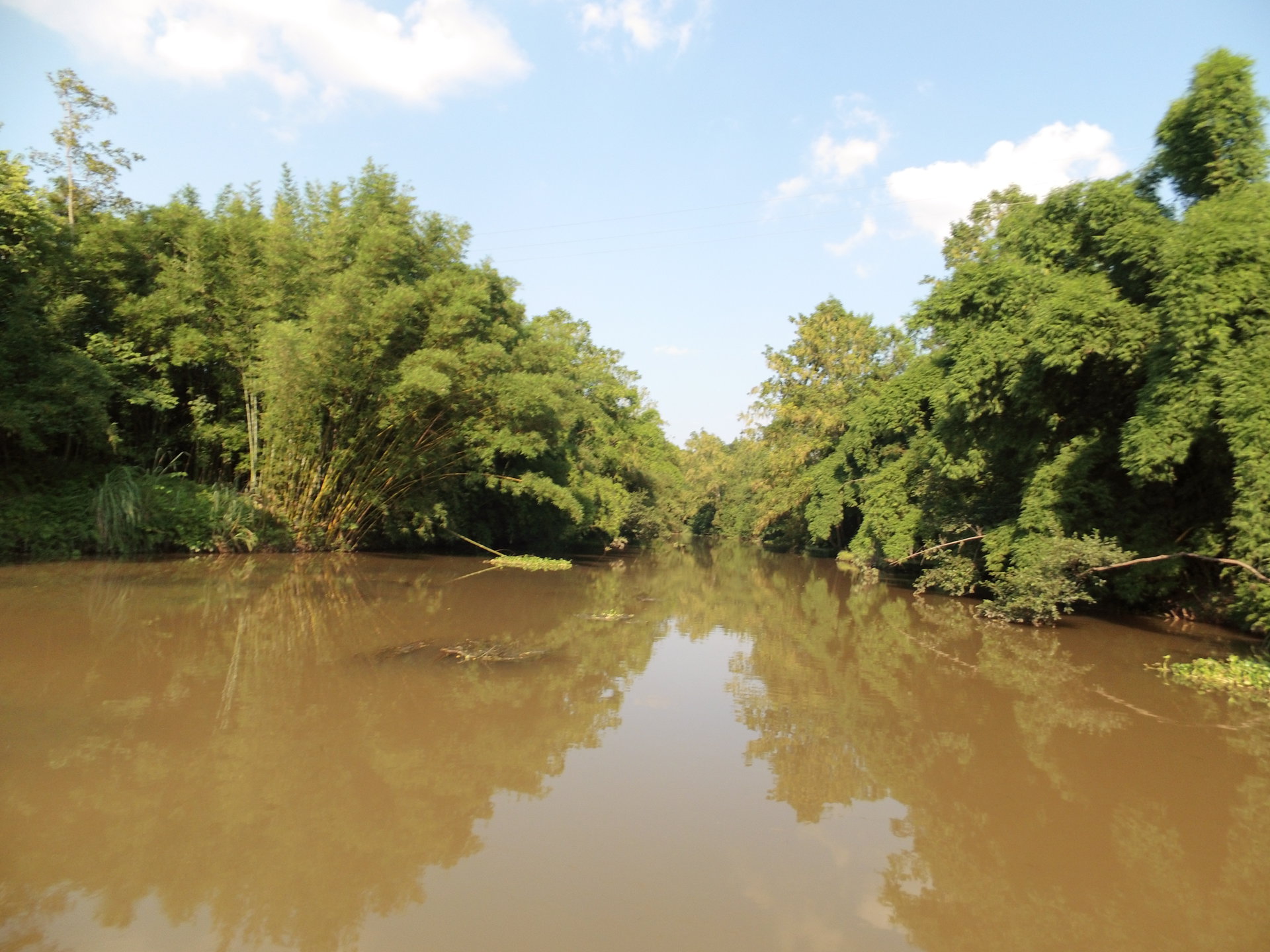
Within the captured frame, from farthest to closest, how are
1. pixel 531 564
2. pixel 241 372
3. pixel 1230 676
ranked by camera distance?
pixel 531 564 < pixel 241 372 < pixel 1230 676

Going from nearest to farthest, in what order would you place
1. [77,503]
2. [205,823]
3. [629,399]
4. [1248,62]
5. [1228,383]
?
[205,823], [1228,383], [1248,62], [77,503], [629,399]

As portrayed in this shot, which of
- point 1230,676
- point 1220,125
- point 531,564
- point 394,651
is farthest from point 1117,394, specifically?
point 531,564

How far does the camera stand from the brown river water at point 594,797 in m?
3.86

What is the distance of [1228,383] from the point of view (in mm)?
10836

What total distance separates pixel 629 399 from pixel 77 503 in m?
26.5

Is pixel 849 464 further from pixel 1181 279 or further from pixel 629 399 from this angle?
pixel 1181 279

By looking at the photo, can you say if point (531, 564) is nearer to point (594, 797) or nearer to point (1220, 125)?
point (594, 797)

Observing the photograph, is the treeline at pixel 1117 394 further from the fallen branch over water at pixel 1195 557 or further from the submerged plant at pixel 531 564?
the submerged plant at pixel 531 564

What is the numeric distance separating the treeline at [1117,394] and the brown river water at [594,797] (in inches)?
133

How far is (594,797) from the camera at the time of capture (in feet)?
17.9

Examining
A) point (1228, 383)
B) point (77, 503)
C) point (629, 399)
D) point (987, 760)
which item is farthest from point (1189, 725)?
point (629, 399)

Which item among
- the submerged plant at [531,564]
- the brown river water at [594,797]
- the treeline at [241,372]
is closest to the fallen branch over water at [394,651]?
the brown river water at [594,797]

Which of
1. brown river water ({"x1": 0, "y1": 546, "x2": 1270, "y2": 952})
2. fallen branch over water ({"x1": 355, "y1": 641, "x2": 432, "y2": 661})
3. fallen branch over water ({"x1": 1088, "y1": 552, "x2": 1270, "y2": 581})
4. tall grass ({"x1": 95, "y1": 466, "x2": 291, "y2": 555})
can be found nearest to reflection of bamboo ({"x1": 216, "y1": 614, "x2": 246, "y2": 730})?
brown river water ({"x1": 0, "y1": 546, "x2": 1270, "y2": 952})

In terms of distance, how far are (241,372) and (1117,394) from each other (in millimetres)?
20112
